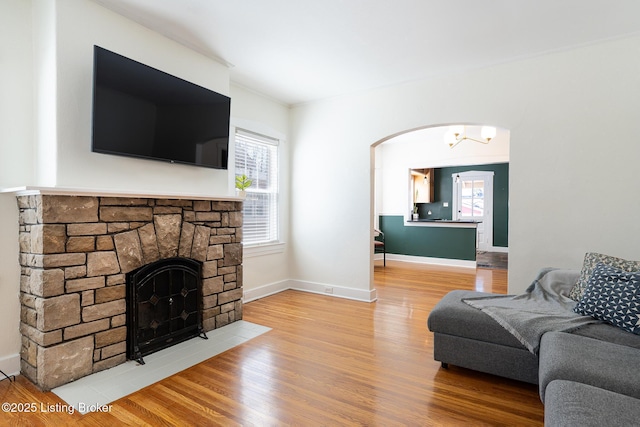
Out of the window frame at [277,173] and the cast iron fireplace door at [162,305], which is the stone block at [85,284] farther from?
the window frame at [277,173]

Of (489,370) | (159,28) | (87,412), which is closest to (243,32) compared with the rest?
(159,28)

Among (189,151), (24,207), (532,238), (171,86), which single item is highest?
(171,86)

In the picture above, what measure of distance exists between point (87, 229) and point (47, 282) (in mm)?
414

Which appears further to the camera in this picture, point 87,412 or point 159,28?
point 159,28

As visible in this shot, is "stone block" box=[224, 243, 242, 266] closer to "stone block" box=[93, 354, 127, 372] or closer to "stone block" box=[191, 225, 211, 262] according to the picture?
"stone block" box=[191, 225, 211, 262]

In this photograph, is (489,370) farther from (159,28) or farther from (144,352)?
(159,28)

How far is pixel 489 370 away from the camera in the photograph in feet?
7.77

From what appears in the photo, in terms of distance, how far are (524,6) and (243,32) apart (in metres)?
2.30

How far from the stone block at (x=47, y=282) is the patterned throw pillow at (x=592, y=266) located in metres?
3.69

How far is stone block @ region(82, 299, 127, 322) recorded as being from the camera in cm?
240

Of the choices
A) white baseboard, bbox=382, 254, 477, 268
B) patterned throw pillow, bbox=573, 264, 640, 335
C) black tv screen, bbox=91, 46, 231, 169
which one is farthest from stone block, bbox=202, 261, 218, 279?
white baseboard, bbox=382, 254, 477, 268

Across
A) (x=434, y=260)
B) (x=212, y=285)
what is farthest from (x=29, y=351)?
(x=434, y=260)

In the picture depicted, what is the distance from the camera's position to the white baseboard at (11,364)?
2.36m

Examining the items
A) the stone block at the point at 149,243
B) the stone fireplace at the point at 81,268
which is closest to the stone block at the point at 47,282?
the stone fireplace at the point at 81,268
